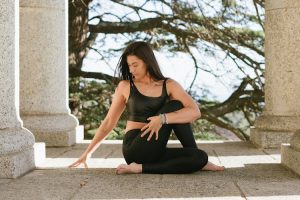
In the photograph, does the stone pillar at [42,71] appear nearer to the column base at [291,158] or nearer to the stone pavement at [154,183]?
the stone pavement at [154,183]

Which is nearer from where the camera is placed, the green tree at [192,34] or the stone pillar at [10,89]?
the stone pillar at [10,89]

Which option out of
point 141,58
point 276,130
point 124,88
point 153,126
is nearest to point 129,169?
point 153,126

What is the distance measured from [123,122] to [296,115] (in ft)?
30.7

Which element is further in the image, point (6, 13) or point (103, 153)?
point (103, 153)

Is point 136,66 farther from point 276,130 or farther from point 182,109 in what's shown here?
point 276,130

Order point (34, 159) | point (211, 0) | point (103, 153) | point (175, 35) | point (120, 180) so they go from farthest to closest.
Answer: point (175, 35) → point (211, 0) → point (103, 153) → point (34, 159) → point (120, 180)

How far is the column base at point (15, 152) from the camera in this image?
8.33 m

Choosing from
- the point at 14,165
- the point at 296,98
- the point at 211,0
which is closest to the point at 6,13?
the point at 14,165

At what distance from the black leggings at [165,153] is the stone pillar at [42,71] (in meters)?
4.58

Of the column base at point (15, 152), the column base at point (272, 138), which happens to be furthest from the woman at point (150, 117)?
the column base at point (272, 138)

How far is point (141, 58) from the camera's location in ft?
27.8

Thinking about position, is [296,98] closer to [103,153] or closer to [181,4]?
[103,153]

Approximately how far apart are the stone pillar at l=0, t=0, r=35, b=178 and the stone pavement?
0.40 meters

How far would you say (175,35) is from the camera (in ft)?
70.2
